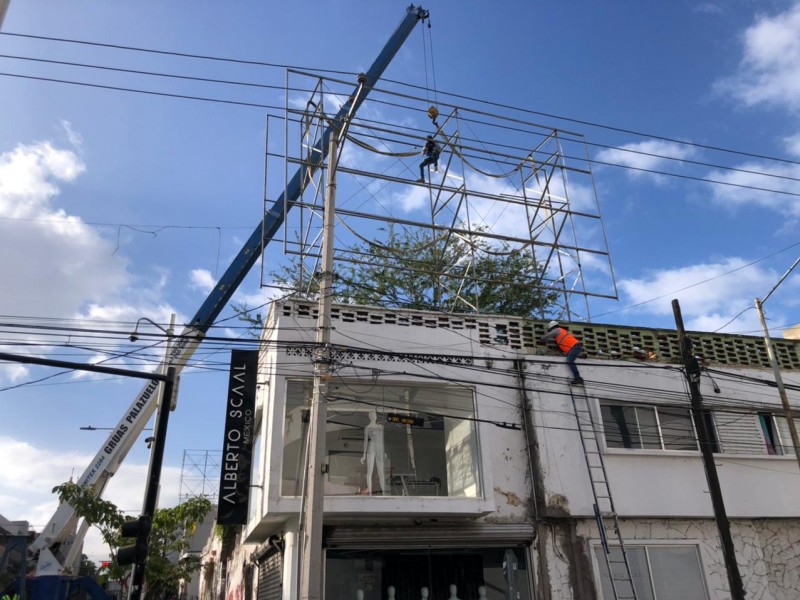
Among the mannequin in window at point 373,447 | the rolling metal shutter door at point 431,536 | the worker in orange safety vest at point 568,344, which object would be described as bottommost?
the rolling metal shutter door at point 431,536

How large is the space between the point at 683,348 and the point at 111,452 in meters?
13.2

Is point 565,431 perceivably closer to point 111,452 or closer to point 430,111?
point 430,111

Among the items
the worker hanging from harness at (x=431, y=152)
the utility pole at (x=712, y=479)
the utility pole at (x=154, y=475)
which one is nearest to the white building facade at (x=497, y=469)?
the utility pole at (x=712, y=479)

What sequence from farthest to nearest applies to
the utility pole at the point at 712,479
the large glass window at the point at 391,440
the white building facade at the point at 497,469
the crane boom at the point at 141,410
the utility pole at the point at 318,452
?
the crane boom at the point at 141,410 < the large glass window at the point at 391,440 < the utility pole at the point at 712,479 < the white building facade at the point at 497,469 < the utility pole at the point at 318,452

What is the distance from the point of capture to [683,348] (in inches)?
586

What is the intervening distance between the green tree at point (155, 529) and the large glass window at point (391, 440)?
16.6 ft

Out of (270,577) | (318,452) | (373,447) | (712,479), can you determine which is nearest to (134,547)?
(318,452)

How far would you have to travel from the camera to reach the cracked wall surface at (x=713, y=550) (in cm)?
1381

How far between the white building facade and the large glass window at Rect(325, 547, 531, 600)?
3 cm

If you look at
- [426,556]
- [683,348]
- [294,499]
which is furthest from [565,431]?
[294,499]

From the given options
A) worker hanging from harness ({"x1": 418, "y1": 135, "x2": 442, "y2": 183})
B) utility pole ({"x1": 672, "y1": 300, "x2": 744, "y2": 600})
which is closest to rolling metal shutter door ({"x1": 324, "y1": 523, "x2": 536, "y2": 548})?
utility pole ({"x1": 672, "y1": 300, "x2": 744, "y2": 600})

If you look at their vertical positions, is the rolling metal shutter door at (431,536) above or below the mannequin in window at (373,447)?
below

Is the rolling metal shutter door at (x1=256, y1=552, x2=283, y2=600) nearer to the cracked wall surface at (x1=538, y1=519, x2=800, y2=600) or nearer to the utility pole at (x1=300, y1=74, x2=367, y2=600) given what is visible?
the utility pole at (x1=300, y1=74, x2=367, y2=600)

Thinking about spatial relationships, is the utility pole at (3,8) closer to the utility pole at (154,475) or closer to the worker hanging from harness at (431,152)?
the utility pole at (154,475)
